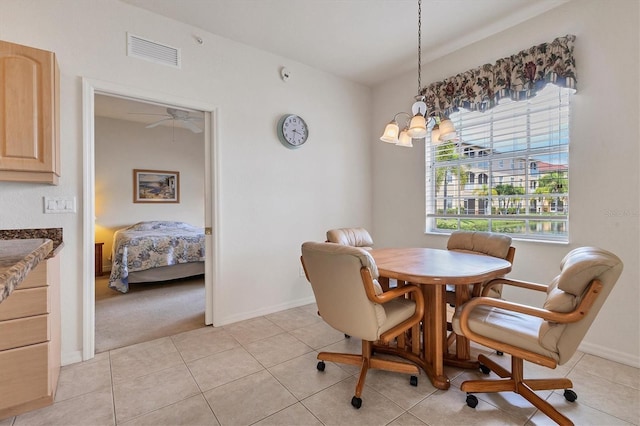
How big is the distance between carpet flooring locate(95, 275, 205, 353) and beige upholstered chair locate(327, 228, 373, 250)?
1567 mm

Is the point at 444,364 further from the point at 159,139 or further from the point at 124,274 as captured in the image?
the point at 159,139

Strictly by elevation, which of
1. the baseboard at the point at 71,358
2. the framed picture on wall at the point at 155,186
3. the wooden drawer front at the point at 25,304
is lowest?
the baseboard at the point at 71,358

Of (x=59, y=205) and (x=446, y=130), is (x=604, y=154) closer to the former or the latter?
(x=446, y=130)

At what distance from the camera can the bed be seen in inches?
156

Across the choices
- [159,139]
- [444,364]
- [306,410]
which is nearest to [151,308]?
[306,410]

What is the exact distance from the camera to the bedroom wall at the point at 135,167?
5297 millimetres

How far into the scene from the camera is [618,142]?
86.0 inches

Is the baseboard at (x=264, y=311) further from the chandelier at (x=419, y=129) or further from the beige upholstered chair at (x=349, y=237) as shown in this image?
the chandelier at (x=419, y=129)

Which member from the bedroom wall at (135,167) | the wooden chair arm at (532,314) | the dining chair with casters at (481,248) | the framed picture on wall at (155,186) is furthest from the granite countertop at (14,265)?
the framed picture on wall at (155,186)

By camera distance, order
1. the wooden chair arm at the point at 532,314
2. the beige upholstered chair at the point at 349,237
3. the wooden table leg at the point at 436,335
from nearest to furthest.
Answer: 1. the wooden chair arm at the point at 532,314
2. the wooden table leg at the point at 436,335
3. the beige upholstered chair at the point at 349,237

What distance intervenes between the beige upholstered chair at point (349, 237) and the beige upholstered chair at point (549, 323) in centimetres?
128

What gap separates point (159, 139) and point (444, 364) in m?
6.10

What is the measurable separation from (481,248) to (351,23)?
2302 mm

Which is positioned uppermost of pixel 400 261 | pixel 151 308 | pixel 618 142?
pixel 618 142
